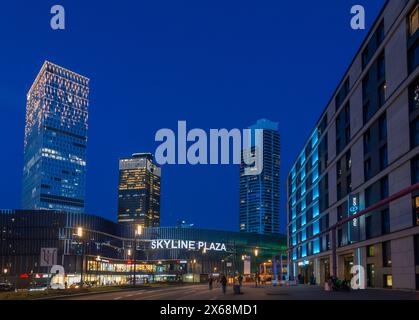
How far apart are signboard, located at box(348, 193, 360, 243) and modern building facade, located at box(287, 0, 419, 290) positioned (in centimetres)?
11

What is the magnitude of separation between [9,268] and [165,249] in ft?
185

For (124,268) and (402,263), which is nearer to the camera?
(402,263)

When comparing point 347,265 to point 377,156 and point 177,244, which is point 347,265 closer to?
point 377,156

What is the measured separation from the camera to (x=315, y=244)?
321 feet

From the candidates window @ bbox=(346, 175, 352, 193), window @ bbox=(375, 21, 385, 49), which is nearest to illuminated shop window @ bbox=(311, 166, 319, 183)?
window @ bbox=(346, 175, 352, 193)

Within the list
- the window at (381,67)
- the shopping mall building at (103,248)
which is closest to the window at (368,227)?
the window at (381,67)

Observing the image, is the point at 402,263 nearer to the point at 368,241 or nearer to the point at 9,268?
the point at 368,241

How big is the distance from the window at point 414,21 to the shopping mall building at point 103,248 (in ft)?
224

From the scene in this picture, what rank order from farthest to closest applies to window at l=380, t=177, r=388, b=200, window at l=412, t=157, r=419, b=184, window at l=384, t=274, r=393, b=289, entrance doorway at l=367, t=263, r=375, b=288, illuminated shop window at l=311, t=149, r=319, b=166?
1. illuminated shop window at l=311, t=149, r=319, b=166
2. entrance doorway at l=367, t=263, r=375, b=288
3. window at l=380, t=177, r=388, b=200
4. window at l=384, t=274, r=393, b=289
5. window at l=412, t=157, r=419, b=184

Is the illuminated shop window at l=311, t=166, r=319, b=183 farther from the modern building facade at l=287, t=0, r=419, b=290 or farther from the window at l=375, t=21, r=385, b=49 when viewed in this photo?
the window at l=375, t=21, r=385, b=49

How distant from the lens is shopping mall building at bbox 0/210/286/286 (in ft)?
462

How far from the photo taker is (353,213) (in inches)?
2397

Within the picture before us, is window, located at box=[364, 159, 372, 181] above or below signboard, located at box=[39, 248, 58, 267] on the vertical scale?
above
